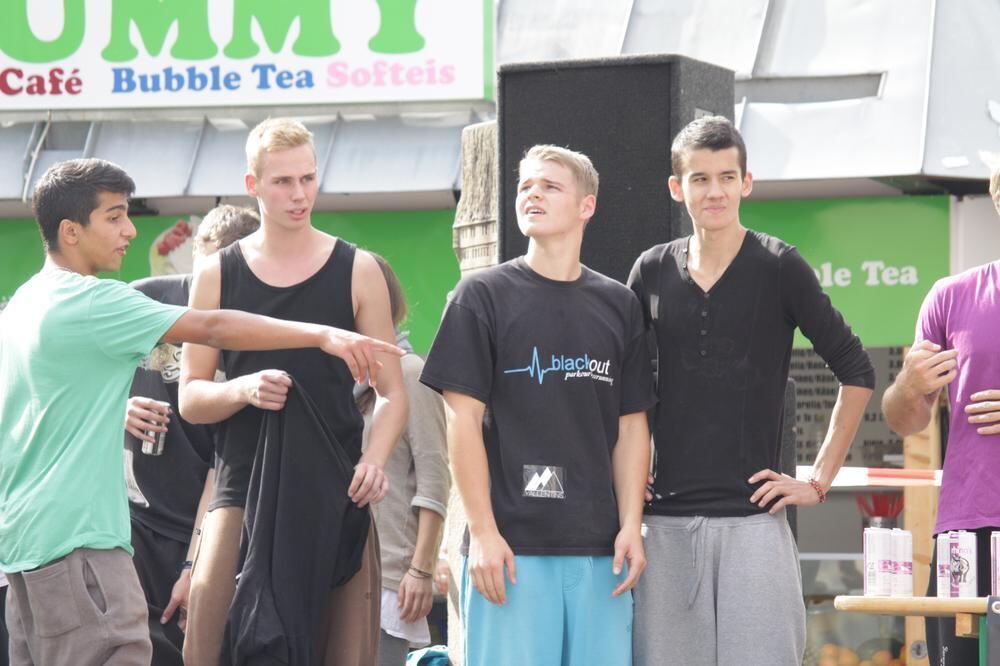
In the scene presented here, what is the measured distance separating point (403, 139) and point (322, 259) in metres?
5.57

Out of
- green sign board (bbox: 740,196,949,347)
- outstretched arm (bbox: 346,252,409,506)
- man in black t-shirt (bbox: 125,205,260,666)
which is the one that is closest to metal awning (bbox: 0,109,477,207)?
green sign board (bbox: 740,196,949,347)

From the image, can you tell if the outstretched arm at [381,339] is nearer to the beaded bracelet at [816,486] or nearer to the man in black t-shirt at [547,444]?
the man in black t-shirt at [547,444]

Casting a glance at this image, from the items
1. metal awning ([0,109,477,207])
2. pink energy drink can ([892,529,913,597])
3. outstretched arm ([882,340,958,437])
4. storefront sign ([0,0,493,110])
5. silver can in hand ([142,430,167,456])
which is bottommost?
pink energy drink can ([892,529,913,597])

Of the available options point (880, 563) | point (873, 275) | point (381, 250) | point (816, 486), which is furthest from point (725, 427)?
point (381, 250)

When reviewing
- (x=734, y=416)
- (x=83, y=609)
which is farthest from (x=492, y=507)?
(x=83, y=609)

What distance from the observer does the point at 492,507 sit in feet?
13.9

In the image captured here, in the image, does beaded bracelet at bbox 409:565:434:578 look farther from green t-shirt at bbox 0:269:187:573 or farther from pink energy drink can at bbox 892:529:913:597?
pink energy drink can at bbox 892:529:913:597

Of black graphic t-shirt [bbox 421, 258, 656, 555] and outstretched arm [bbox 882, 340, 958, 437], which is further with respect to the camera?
outstretched arm [bbox 882, 340, 958, 437]

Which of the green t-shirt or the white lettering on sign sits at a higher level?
the white lettering on sign

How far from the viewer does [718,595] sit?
14.2ft

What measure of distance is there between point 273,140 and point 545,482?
1.20 metres

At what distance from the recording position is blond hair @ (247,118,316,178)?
4.50 metres

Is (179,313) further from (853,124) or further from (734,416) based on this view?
(853,124)

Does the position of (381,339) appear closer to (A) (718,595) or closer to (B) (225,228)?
(B) (225,228)
